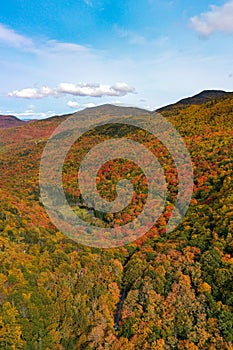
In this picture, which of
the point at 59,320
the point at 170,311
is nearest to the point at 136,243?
the point at 170,311

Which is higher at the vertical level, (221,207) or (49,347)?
(221,207)

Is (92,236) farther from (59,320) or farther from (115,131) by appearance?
(115,131)

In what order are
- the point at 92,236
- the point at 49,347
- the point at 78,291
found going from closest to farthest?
1. the point at 49,347
2. the point at 78,291
3. the point at 92,236

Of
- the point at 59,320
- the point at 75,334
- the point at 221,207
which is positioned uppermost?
the point at 221,207

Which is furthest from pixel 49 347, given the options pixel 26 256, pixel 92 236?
pixel 92 236

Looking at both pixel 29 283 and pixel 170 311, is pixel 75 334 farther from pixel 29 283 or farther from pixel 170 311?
pixel 170 311

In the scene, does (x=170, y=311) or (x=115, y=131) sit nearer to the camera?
(x=170, y=311)

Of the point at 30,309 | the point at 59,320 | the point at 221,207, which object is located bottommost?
the point at 59,320

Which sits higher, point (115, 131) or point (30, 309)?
point (115, 131)

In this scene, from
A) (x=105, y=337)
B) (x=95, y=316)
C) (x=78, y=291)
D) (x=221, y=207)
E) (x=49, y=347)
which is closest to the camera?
(x=49, y=347)
